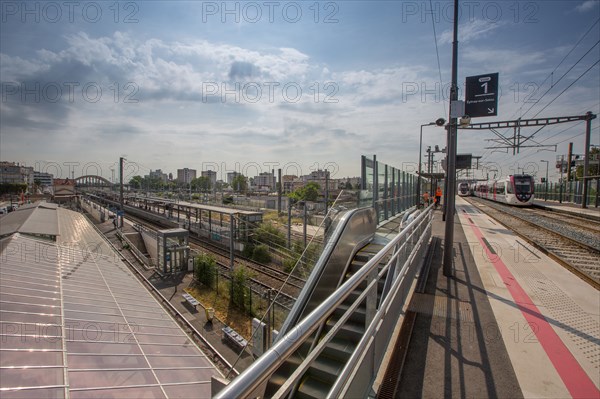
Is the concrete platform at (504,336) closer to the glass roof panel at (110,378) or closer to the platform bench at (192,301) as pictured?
the glass roof panel at (110,378)

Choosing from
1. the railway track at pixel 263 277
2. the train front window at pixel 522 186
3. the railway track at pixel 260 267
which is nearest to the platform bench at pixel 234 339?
the railway track at pixel 263 277

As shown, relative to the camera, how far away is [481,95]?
7098 mm

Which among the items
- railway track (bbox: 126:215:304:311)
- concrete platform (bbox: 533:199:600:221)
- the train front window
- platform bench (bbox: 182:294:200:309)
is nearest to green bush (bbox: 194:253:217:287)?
railway track (bbox: 126:215:304:311)

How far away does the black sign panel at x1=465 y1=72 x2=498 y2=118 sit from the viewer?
6.96 meters

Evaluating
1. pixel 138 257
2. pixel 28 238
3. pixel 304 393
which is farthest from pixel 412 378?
pixel 138 257

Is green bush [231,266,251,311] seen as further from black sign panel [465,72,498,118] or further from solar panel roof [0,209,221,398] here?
black sign panel [465,72,498,118]

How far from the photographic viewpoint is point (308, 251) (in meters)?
5.15

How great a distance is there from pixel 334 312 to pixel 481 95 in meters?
6.22

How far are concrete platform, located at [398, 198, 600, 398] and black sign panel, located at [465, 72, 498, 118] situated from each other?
3794 millimetres

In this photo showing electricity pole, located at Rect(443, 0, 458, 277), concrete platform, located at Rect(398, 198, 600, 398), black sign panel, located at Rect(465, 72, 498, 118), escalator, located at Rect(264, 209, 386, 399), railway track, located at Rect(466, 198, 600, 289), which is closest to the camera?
concrete platform, located at Rect(398, 198, 600, 398)

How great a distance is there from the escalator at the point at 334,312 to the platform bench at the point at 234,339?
635 centimetres

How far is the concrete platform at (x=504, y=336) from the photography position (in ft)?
9.43

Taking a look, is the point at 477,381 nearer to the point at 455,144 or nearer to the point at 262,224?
the point at 455,144

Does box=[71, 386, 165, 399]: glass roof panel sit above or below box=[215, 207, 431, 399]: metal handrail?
Result: below
